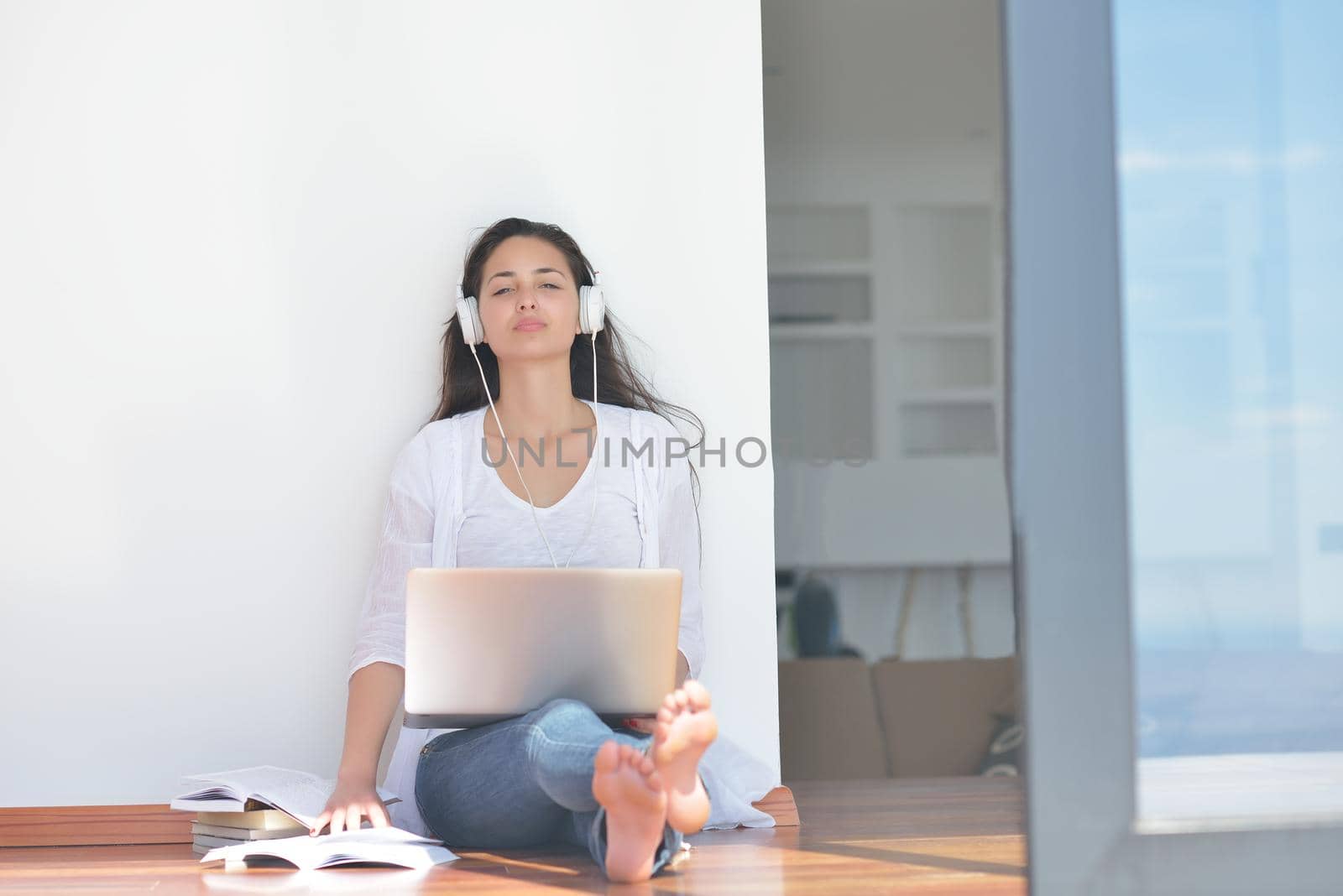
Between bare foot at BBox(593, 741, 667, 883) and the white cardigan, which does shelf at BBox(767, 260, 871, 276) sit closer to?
the white cardigan

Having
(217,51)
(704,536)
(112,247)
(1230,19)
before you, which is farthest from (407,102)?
(1230,19)

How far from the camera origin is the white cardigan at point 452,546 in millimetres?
2453

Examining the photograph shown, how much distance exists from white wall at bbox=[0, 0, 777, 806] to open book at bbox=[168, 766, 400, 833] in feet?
0.85

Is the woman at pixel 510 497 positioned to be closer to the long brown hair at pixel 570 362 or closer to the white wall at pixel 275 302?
the long brown hair at pixel 570 362

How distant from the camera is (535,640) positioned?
205cm

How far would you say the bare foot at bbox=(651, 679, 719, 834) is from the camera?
1.74 m

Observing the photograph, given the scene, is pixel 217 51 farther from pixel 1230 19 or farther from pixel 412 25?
pixel 1230 19

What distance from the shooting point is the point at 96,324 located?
8.90 ft

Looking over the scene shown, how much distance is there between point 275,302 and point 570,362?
0.61 metres

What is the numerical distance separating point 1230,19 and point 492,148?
1671mm

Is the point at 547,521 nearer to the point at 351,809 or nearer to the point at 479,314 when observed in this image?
the point at 479,314

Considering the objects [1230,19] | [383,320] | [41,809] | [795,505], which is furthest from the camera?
[795,505]

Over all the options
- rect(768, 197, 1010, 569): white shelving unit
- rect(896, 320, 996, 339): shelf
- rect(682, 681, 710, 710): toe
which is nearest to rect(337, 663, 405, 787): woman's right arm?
rect(682, 681, 710, 710): toe

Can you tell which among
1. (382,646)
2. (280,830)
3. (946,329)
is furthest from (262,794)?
(946,329)
